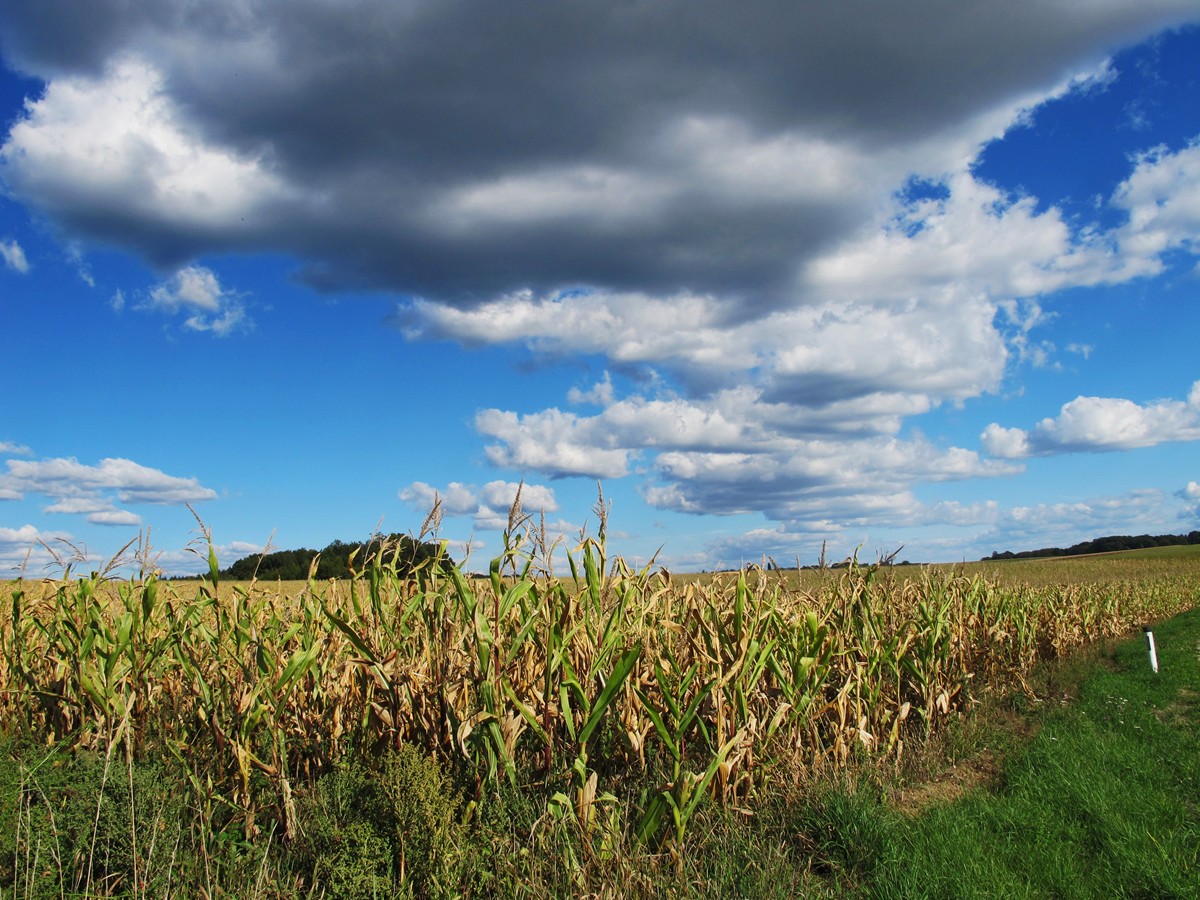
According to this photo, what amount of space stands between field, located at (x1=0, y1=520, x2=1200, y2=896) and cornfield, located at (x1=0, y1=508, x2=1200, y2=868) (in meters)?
0.03

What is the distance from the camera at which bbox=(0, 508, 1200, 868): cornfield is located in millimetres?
4793

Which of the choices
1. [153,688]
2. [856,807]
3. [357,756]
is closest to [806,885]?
[856,807]

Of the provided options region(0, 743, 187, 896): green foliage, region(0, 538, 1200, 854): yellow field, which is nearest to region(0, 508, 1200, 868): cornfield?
region(0, 538, 1200, 854): yellow field

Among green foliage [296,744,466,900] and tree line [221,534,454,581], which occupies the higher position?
tree line [221,534,454,581]

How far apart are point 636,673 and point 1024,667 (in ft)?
29.2

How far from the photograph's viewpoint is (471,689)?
503 centimetres

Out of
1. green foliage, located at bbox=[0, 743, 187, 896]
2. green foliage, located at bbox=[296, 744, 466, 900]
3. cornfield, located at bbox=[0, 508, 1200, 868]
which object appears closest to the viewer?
green foliage, located at bbox=[296, 744, 466, 900]

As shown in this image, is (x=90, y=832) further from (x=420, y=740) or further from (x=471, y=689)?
(x=471, y=689)

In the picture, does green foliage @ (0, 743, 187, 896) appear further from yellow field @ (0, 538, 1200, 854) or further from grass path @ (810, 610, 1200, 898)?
grass path @ (810, 610, 1200, 898)

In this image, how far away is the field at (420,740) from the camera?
432 centimetres

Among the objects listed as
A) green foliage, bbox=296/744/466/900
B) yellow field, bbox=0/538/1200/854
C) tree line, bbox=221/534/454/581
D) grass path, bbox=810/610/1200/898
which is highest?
tree line, bbox=221/534/454/581

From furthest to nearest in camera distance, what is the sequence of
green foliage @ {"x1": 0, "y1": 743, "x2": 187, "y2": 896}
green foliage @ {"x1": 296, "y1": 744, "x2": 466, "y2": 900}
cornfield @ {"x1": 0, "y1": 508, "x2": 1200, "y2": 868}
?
cornfield @ {"x1": 0, "y1": 508, "x2": 1200, "y2": 868} < green foliage @ {"x1": 0, "y1": 743, "x2": 187, "y2": 896} < green foliage @ {"x1": 296, "y1": 744, "x2": 466, "y2": 900}

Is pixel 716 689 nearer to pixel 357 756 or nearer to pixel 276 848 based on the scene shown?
pixel 357 756

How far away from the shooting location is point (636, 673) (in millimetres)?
5676
